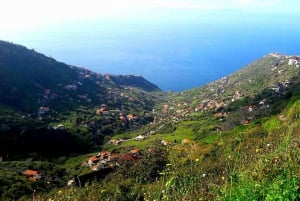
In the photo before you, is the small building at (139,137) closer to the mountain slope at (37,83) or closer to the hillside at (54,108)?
the hillside at (54,108)

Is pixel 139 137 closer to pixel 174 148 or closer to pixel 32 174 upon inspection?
pixel 32 174

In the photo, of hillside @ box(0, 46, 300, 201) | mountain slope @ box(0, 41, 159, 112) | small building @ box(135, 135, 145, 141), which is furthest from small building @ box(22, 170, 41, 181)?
mountain slope @ box(0, 41, 159, 112)

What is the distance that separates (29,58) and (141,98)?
5326 cm

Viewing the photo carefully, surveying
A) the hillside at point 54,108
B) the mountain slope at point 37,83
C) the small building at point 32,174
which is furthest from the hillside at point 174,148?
the mountain slope at point 37,83

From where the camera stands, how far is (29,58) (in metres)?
178

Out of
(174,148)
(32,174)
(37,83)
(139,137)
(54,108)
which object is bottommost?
(139,137)

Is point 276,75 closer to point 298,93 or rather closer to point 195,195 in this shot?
point 298,93

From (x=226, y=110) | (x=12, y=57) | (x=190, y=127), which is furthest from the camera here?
(x=12, y=57)

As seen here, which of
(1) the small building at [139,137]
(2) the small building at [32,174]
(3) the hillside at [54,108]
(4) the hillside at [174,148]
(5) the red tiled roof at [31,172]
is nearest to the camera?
(4) the hillside at [174,148]

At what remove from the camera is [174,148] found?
10672mm

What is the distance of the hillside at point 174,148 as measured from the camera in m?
6.62

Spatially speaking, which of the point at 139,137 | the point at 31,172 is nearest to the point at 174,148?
the point at 31,172

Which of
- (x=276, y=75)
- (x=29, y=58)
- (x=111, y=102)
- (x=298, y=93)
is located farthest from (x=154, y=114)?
(x=298, y=93)

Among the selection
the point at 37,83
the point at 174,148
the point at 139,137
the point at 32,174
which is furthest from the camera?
the point at 37,83
